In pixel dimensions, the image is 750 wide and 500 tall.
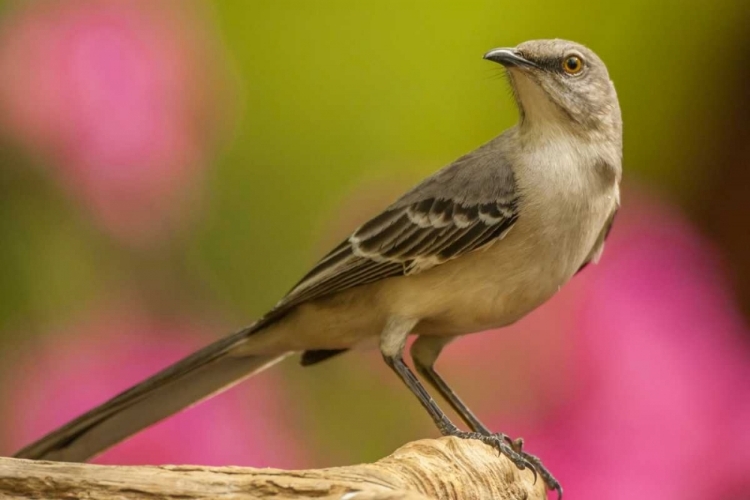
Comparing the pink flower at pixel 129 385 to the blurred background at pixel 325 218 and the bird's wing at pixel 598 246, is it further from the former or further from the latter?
the bird's wing at pixel 598 246

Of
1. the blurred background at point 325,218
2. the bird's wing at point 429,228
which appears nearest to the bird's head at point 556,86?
the bird's wing at point 429,228

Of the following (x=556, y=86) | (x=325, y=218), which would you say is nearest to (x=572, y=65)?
(x=556, y=86)

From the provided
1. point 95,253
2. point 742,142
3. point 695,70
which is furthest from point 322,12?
point 742,142

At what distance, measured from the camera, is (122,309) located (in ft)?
7.72

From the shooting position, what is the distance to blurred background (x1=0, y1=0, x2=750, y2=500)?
7.30ft

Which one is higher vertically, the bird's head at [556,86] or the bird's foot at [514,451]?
the bird's head at [556,86]

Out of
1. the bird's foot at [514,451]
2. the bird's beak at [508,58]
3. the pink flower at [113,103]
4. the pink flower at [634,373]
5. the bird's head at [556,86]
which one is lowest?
the bird's foot at [514,451]

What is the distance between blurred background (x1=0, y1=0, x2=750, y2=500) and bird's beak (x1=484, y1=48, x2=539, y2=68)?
266 millimetres

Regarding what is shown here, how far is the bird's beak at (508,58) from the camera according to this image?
1.74 meters

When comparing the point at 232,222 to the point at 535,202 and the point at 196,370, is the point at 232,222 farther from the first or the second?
the point at 535,202

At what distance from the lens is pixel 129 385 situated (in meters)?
2.20

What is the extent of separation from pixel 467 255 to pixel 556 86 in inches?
13.7

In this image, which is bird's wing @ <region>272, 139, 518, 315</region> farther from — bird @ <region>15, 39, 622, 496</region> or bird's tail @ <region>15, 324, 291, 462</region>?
bird's tail @ <region>15, 324, 291, 462</region>

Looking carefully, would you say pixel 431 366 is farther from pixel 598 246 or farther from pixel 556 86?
pixel 556 86
